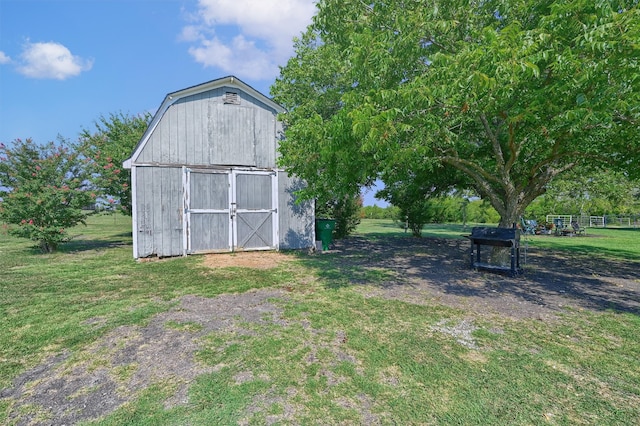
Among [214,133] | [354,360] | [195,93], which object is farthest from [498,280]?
[195,93]

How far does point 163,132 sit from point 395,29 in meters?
6.66

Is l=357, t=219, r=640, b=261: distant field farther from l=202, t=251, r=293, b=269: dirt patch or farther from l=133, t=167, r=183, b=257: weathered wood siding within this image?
l=133, t=167, r=183, b=257: weathered wood siding

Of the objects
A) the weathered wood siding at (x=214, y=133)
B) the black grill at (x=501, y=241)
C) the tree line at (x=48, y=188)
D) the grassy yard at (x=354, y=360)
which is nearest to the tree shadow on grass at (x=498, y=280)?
the black grill at (x=501, y=241)

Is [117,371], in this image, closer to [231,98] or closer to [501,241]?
[501,241]

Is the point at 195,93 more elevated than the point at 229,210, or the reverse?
the point at 195,93

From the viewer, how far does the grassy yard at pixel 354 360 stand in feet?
7.66

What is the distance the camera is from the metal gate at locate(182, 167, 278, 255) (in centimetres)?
951

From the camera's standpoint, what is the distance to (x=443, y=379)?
276 cm

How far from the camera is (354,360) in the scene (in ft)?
10.2

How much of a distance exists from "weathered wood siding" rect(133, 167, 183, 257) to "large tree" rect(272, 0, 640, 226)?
138 inches

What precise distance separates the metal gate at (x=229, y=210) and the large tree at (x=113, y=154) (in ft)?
11.8

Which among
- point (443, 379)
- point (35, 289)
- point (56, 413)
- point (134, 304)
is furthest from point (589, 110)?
point (35, 289)

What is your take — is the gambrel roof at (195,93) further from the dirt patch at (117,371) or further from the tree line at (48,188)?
the dirt patch at (117,371)

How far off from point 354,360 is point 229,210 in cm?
766
